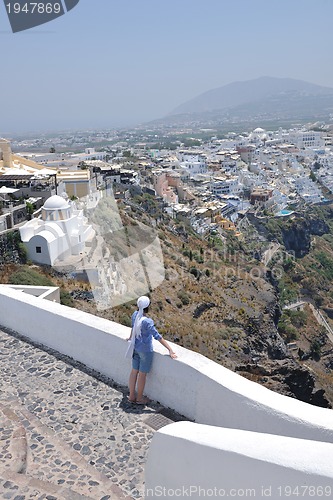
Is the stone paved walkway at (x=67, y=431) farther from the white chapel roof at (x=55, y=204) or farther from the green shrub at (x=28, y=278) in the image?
the white chapel roof at (x=55, y=204)

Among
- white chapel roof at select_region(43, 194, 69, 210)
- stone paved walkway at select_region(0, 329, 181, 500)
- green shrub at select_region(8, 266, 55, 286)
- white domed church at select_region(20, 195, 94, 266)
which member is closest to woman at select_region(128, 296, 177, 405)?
stone paved walkway at select_region(0, 329, 181, 500)

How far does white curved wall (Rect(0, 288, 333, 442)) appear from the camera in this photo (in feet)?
8.96

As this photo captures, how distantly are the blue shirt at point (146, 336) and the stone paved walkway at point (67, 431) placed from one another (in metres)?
0.41

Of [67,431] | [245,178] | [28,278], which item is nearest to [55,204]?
[28,278]

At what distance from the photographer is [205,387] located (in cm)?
322

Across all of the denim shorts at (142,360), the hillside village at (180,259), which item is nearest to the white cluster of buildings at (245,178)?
the hillside village at (180,259)

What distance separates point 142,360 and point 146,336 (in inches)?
6.8

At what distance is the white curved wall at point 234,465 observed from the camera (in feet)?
6.07

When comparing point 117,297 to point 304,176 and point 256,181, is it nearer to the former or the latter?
point 256,181

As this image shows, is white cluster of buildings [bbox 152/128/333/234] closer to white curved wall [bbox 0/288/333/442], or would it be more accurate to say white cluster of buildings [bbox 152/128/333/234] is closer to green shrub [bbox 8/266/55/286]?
green shrub [bbox 8/266/55/286]

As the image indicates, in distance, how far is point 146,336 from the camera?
3.47 meters

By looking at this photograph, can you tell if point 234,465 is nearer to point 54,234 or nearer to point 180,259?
point 54,234

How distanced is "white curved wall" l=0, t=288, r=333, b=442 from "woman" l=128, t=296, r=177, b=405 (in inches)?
2.9

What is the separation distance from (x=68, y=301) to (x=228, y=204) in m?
32.0
